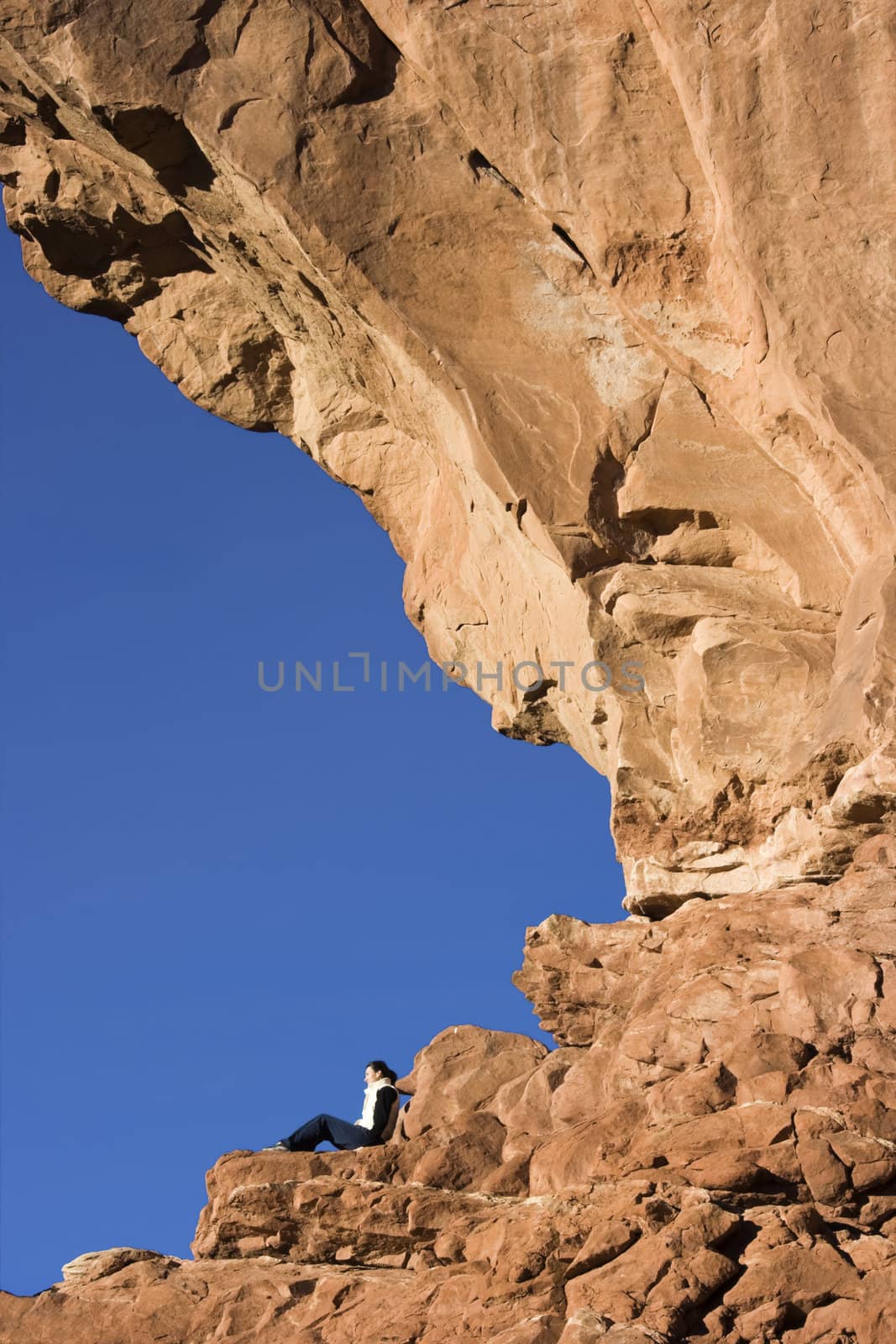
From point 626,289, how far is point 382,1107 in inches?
343

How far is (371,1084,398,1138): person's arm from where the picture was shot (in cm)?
1570

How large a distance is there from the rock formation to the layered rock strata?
0.16ft

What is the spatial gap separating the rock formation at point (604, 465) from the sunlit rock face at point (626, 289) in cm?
4

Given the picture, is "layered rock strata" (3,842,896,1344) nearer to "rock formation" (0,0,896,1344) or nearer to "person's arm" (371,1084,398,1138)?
"rock formation" (0,0,896,1344)

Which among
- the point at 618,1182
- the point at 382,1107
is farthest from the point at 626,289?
the point at 618,1182

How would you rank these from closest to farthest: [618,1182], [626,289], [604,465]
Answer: [618,1182] < [626,289] < [604,465]

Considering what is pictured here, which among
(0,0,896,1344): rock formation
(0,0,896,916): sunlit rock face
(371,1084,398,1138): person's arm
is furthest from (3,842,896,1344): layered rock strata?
(0,0,896,916): sunlit rock face

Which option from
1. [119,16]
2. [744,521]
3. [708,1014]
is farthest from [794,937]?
[119,16]

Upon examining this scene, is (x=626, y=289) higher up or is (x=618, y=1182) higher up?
(x=626, y=289)

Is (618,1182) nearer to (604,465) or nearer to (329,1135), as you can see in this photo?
(329,1135)

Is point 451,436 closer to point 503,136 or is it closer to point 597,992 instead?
point 503,136

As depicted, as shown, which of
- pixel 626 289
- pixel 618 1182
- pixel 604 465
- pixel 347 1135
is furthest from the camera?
pixel 604 465

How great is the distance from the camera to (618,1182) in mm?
11766

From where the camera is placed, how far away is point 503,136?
665 inches
